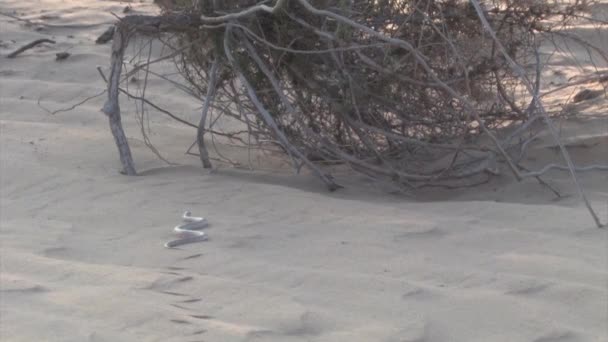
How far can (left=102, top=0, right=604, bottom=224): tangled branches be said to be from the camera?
15.9 ft

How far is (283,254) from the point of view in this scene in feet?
12.5

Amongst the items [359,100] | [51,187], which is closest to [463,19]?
[359,100]

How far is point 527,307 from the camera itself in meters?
3.15

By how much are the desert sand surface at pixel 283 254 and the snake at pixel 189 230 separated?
0.05m

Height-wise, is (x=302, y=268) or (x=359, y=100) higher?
(x=359, y=100)

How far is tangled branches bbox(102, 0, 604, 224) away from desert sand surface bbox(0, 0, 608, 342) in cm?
22

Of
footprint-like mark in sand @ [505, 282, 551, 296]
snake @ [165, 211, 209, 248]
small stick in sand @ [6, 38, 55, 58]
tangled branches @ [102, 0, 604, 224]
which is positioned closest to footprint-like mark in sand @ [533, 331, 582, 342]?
footprint-like mark in sand @ [505, 282, 551, 296]

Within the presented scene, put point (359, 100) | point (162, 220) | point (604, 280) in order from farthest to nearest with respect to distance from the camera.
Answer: point (359, 100), point (162, 220), point (604, 280)

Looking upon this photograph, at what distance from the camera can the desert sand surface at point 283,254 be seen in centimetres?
307

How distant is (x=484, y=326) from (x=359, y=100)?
6.80 ft

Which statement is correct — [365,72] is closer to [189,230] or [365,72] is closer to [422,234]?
[422,234]

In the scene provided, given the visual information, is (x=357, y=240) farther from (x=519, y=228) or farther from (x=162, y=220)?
(x=162, y=220)

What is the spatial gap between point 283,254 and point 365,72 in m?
1.42

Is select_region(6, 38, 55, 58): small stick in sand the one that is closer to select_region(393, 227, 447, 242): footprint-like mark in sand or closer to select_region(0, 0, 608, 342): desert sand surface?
select_region(0, 0, 608, 342): desert sand surface
